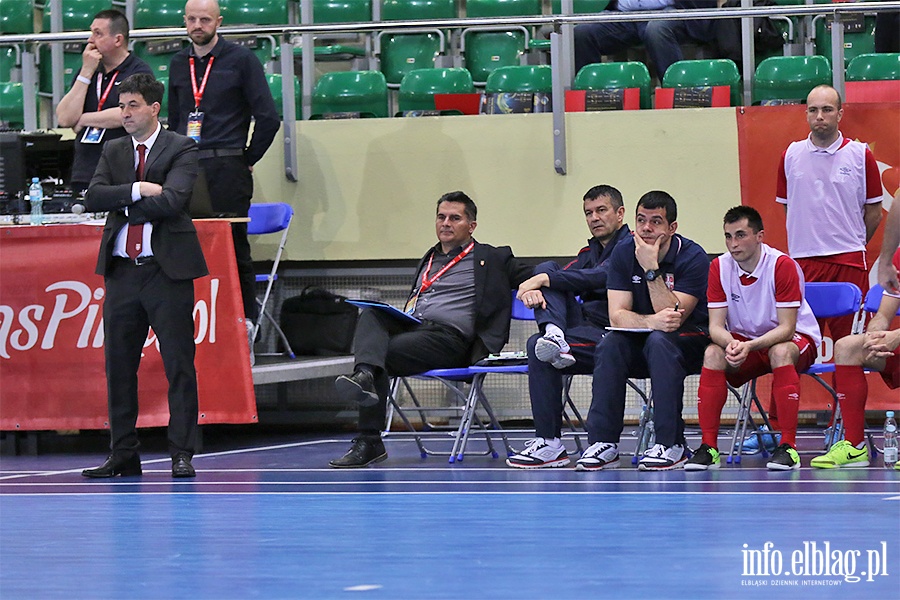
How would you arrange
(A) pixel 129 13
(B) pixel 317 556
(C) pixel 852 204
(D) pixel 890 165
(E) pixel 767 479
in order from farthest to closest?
(A) pixel 129 13 < (D) pixel 890 165 < (C) pixel 852 204 < (E) pixel 767 479 < (B) pixel 317 556

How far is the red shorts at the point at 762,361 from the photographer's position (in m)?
6.22

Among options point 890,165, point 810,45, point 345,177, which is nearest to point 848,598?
point 890,165

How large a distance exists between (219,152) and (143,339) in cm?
184

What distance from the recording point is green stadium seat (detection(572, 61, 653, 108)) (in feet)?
29.3

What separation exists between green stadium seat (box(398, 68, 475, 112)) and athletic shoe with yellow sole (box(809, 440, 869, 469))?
13.8 ft

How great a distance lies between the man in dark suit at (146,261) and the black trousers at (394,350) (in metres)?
0.88

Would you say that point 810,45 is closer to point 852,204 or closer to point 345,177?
point 852,204

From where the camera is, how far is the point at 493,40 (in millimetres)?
10344

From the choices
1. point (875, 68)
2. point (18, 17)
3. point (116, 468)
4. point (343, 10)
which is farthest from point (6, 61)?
point (875, 68)

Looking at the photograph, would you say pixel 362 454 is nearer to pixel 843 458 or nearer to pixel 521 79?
pixel 843 458

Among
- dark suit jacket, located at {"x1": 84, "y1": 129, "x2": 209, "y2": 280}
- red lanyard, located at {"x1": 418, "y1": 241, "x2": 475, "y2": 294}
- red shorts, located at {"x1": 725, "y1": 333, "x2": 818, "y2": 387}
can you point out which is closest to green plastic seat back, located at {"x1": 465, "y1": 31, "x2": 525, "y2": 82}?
red lanyard, located at {"x1": 418, "y1": 241, "x2": 475, "y2": 294}

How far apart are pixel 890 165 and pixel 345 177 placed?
3.50 metres

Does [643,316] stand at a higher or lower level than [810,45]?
lower

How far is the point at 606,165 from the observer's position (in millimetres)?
8430
